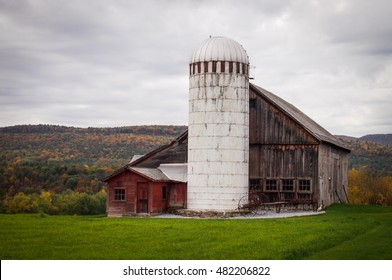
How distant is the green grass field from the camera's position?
20578mm

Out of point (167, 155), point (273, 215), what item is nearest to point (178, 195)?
point (167, 155)

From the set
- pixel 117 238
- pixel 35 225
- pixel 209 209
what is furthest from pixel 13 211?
pixel 117 238

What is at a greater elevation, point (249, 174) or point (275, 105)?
point (275, 105)

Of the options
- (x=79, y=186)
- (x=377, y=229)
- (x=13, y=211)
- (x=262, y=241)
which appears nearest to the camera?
(x=262, y=241)

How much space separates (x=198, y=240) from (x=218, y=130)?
16.0 metres

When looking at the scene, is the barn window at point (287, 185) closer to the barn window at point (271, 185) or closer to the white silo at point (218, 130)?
the barn window at point (271, 185)

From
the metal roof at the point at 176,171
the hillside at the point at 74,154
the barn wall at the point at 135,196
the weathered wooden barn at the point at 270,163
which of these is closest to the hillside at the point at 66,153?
the hillside at the point at 74,154

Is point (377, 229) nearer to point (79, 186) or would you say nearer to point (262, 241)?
point (262, 241)

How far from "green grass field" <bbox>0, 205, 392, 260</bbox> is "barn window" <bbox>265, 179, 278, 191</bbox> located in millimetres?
9408

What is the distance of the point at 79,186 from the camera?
72.1 meters

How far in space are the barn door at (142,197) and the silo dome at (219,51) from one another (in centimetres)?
853

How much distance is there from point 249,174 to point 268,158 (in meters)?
1.68

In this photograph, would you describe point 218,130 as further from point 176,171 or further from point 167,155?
point 167,155

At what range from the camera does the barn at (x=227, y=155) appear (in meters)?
39.5
